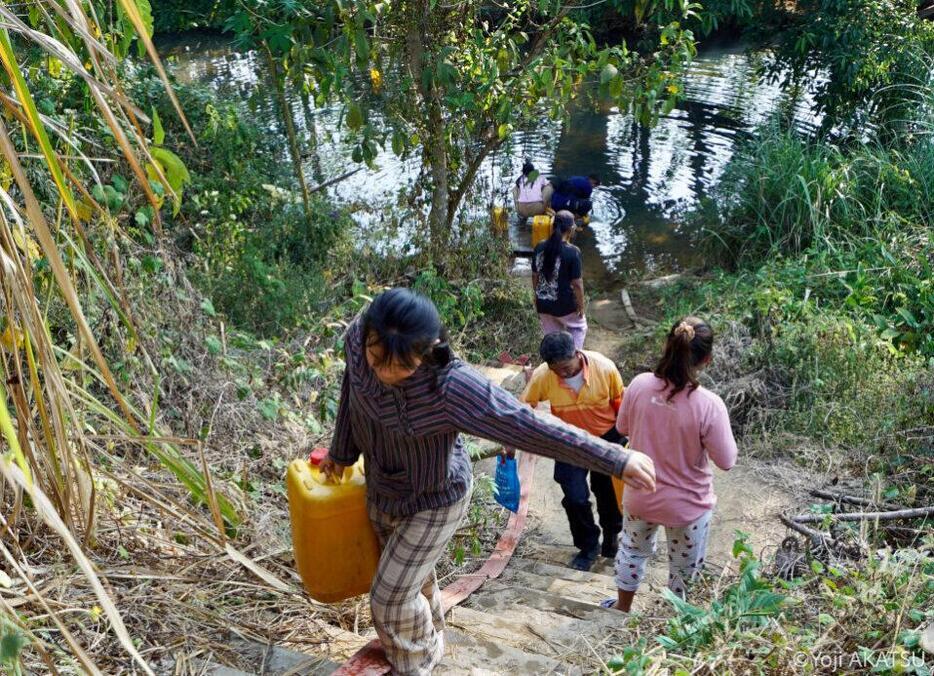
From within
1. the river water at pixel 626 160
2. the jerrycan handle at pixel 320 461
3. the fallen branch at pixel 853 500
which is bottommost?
the river water at pixel 626 160

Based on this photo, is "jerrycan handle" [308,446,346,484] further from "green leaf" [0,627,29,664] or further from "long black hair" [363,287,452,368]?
"green leaf" [0,627,29,664]

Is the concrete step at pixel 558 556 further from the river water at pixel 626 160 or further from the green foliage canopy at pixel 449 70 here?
the river water at pixel 626 160

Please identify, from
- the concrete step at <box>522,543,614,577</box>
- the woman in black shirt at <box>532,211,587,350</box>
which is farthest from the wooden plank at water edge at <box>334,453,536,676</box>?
the woman in black shirt at <box>532,211,587,350</box>

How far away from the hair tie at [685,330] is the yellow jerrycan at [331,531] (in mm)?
1269

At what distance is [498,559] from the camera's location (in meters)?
4.66

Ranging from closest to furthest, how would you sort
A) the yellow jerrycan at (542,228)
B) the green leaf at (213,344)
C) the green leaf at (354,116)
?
the green leaf at (213,344), the green leaf at (354,116), the yellow jerrycan at (542,228)

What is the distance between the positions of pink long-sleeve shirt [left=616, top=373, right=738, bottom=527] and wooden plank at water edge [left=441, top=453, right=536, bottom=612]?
96 cm

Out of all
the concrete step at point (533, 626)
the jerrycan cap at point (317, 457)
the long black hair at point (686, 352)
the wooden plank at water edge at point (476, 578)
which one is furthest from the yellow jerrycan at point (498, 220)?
the jerrycan cap at point (317, 457)

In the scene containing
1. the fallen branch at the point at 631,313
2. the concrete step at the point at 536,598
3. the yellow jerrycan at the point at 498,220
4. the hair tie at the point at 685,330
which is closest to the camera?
the hair tie at the point at 685,330

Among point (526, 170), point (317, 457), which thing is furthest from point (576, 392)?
point (526, 170)

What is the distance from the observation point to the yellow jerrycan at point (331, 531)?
291 centimetres

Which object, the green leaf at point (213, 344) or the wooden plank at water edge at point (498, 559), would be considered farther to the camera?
the green leaf at point (213, 344)

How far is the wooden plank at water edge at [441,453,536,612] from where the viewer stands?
4.20 metres

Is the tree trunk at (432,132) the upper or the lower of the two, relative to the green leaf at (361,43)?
lower
